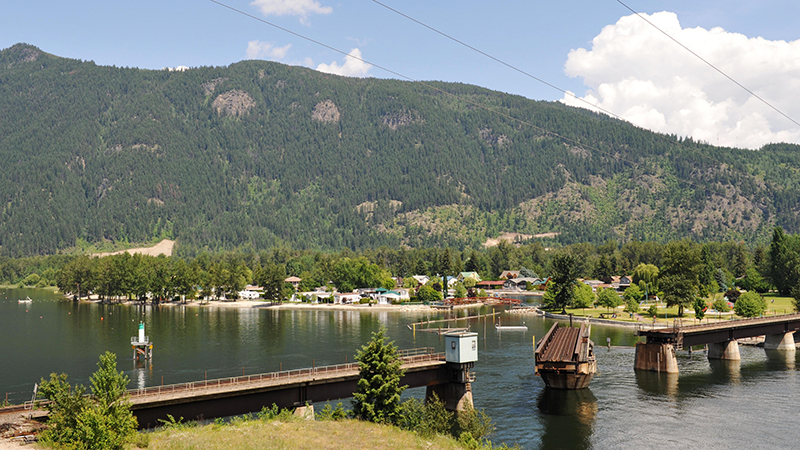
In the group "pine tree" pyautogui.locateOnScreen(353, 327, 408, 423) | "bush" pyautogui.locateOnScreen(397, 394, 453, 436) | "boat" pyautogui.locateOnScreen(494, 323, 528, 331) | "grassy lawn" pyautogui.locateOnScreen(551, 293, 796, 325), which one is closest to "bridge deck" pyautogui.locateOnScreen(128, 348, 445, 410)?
"pine tree" pyautogui.locateOnScreen(353, 327, 408, 423)

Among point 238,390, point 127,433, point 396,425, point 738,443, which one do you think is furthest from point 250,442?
point 738,443

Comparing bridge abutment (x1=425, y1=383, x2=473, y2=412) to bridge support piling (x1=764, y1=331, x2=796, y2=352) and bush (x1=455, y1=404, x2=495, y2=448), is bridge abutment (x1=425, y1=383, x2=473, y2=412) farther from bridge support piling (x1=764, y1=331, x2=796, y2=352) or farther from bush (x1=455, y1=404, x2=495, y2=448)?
bridge support piling (x1=764, y1=331, x2=796, y2=352)

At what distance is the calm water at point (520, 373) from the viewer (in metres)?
64.3

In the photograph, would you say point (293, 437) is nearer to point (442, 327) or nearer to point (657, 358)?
point (657, 358)

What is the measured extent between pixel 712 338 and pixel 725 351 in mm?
5548

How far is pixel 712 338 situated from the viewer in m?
102

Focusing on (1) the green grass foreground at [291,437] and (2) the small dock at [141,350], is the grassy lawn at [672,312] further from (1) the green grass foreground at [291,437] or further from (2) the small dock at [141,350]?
(2) the small dock at [141,350]

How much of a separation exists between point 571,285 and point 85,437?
157063 mm

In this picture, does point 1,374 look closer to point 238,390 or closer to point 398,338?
point 238,390

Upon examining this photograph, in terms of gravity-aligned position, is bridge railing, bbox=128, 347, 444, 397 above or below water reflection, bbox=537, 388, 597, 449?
above

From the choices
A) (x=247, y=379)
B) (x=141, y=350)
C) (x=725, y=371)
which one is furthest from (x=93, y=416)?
(x=725, y=371)

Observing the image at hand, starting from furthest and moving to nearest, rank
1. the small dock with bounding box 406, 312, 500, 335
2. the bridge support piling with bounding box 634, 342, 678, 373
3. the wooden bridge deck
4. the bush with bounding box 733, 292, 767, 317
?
the small dock with bounding box 406, 312, 500, 335, the bush with bounding box 733, 292, 767, 317, the bridge support piling with bounding box 634, 342, 678, 373, the wooden bridge deck

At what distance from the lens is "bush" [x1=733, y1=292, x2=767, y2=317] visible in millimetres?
136375

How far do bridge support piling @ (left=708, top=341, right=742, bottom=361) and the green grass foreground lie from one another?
72.3 meters
